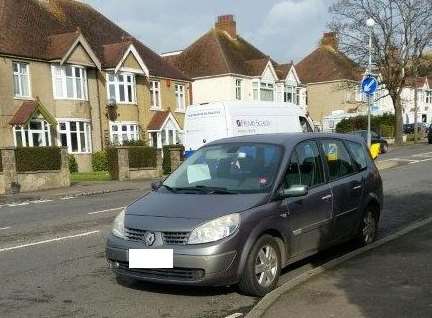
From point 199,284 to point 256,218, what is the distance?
0.85 meters

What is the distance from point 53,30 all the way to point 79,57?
120 inches

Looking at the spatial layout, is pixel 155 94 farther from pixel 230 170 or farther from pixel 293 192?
pixel 293 192

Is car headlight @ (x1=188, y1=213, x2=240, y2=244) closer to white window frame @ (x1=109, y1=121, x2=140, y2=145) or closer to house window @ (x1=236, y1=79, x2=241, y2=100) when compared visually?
white window frame @ (x1=109, y1=121, x2=140, y2=145)

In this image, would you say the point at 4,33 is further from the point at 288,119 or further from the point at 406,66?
the point at 406,66

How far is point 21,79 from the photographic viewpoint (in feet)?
96.2

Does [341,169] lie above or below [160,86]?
below

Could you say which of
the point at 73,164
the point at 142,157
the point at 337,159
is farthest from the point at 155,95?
the point at 337,159

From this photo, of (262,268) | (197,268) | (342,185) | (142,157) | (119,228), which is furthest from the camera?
(142,157)

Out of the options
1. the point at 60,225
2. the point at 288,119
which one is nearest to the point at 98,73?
the point at 288,119

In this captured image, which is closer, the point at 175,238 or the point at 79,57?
the point at 175,238

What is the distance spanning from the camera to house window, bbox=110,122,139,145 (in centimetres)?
3440

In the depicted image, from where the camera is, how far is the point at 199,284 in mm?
5211

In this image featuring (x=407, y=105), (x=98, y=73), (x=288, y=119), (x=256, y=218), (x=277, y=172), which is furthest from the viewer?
(x=407, y=105)

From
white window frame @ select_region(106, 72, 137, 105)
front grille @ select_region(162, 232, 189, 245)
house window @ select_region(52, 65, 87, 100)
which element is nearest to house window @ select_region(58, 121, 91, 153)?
house window @ select_region(52, 65, 87, 100)
